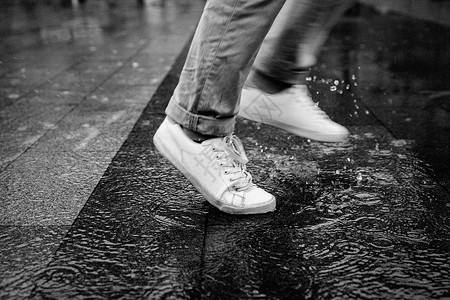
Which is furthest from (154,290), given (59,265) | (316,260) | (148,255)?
(316,260)

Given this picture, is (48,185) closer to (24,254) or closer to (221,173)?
(24,254)

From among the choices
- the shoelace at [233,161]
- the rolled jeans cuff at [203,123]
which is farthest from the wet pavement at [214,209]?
the rolled jeans cuff at [203,123]

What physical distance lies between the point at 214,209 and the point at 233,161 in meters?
0.18

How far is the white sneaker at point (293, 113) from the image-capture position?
7.28 feet

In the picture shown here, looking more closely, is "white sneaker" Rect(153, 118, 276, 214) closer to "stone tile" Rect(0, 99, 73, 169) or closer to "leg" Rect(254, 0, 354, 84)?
"leg" Rect(254, 0, 354, 84)

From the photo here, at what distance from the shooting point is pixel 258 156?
2484mm

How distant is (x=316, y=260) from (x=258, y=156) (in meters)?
0.94

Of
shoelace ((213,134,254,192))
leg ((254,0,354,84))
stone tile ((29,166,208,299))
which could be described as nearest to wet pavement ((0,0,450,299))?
stone tile ((29,166,208,299))

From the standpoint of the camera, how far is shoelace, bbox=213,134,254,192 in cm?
191

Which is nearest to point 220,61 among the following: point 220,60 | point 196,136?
point 220,60

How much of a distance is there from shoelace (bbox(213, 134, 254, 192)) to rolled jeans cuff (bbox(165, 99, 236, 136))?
4cm

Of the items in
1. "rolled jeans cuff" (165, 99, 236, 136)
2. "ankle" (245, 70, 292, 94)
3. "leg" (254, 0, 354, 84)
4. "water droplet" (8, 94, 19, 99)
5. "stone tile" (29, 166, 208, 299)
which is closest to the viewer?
"stone tile" (29, 166, 208, 299)

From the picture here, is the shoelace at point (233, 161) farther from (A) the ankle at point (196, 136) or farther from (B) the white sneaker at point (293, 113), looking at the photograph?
(B) the white sneaker at point (293, 113)

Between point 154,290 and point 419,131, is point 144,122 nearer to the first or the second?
point 419,131
